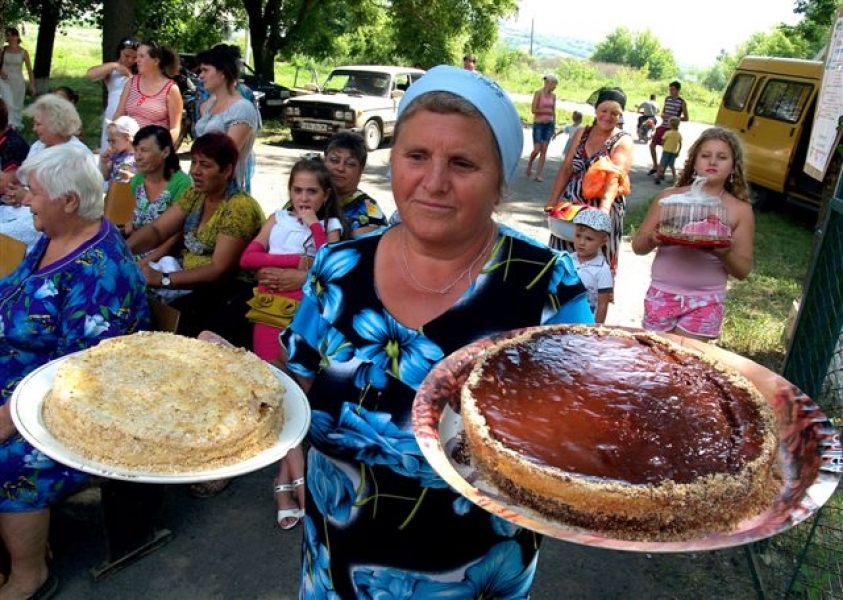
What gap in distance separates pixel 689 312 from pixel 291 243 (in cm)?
269

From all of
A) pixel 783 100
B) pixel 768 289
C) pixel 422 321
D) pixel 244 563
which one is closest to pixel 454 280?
pixel 422 321

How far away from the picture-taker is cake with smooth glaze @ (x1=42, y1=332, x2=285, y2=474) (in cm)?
204

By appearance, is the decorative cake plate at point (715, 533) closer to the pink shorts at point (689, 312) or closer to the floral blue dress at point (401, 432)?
the floral blue dress at point (401, 432)

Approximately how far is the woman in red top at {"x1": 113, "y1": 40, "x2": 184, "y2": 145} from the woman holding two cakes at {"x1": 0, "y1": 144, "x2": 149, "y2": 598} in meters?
4.38

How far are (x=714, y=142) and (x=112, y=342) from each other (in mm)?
3767

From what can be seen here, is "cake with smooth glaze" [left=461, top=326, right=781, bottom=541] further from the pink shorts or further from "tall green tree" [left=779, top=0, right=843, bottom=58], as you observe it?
"tall green tree" [left=779, top=0, right=843, bottom=58]

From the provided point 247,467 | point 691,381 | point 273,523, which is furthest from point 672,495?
point 273,523

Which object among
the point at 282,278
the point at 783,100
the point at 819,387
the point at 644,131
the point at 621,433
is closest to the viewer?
the point at 621,433

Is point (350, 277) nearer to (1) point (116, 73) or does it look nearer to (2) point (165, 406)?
(2) point (165, 406)

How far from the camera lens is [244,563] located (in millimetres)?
3789

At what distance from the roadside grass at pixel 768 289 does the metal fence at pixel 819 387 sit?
2.71 metres

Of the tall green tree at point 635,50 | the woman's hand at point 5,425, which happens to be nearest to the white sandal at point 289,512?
the woman's hand at point 5,425

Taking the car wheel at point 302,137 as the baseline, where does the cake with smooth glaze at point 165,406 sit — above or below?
above

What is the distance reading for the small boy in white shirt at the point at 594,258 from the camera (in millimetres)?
4738
